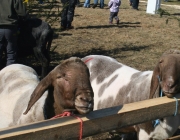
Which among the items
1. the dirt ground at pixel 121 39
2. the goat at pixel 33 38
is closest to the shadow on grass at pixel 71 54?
the dirt ground at pixel 121 39

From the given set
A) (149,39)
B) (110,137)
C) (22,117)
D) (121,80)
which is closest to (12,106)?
(22,117)

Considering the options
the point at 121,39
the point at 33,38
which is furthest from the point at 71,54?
the point at 121,39

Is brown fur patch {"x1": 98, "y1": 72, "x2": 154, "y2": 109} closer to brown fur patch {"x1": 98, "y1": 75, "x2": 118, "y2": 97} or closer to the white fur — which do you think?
brown fur patch {"x1": 98, "y1": 75, "x2": 118, "y2": 97}

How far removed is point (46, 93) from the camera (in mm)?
3062

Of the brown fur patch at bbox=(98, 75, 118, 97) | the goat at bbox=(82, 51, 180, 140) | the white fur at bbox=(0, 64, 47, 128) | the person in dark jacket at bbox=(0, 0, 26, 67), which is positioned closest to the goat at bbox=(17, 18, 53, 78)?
the person in dark jacket at bbox=(0, 0, 26, 67)

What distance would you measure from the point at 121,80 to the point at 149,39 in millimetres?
8050

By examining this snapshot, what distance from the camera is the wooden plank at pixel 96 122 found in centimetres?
186

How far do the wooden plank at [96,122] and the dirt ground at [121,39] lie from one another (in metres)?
5.36

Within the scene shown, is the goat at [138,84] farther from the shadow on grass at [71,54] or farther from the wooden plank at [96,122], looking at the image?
the shadow on grass at [71,54]

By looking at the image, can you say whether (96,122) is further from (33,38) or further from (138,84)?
(33,38)

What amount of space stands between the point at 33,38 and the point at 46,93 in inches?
145

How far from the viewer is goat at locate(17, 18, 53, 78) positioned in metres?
6.57

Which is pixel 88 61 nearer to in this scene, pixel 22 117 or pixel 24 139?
pixel 22 117

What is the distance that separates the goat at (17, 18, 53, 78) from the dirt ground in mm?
873
